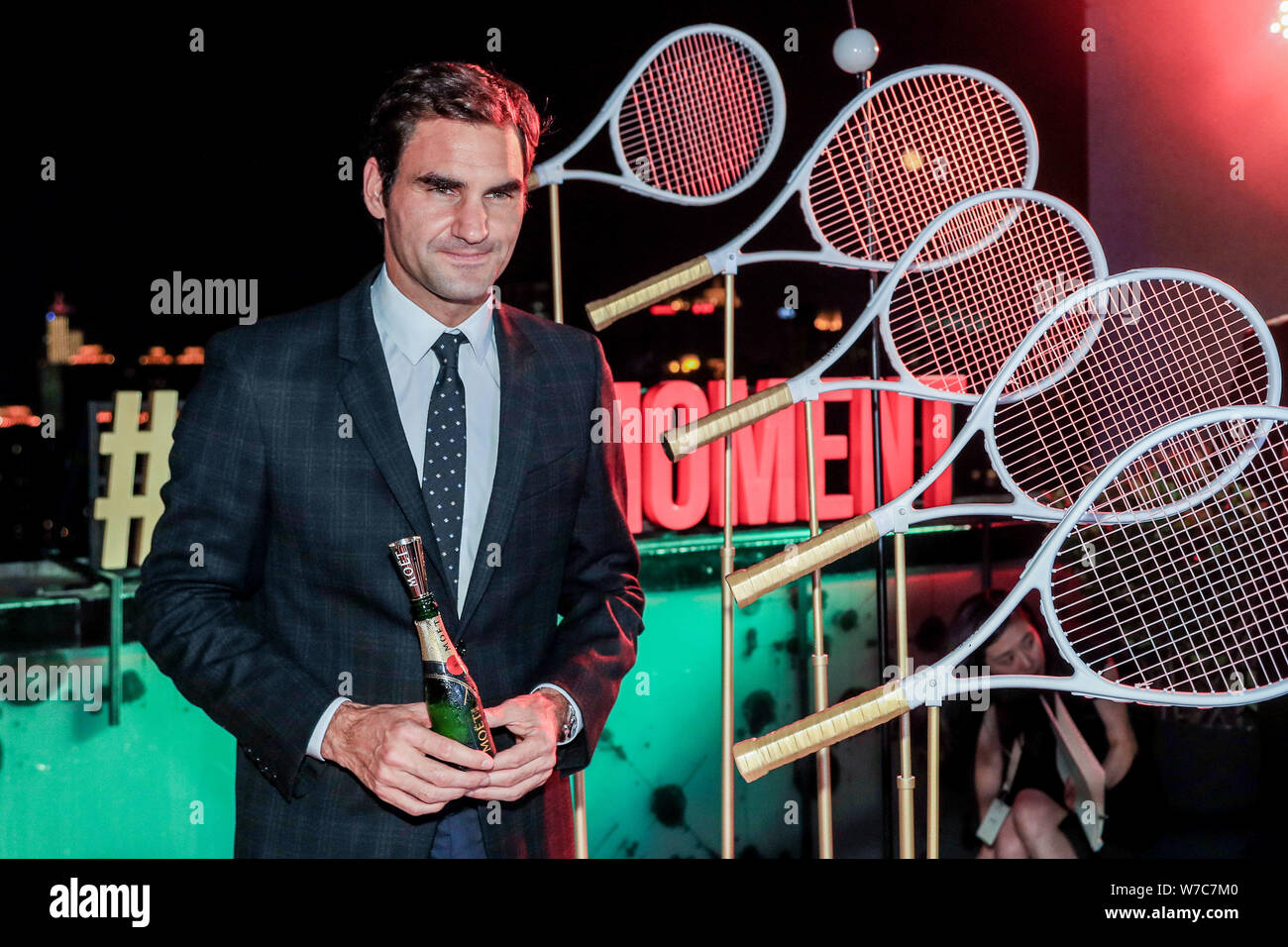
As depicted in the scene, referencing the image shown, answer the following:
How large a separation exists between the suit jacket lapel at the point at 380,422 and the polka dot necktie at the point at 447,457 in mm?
29

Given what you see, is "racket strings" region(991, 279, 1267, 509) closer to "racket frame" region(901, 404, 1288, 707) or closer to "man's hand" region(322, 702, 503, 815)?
"racket frame" region(901, 404, 1288, 707)

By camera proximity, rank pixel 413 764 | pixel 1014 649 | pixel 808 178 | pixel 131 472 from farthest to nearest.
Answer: pixel 1014 649 → pixel 131 472 → pixel 808 178 → pixel 413 764

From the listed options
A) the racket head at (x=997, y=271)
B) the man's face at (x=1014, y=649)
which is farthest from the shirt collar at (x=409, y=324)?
the man's face at (x=1014, y=649)

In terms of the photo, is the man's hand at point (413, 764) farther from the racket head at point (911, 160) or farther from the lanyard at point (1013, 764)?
the lanyard at point (1013, 764)

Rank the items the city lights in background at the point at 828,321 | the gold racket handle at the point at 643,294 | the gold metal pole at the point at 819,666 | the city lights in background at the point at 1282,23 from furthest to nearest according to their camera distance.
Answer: the city lights in background at the point at 828,321 → the city lights in background at the point at 1282,23 → the gold metal pole at the point at 819,666 → the gold racket handle at the point at 643,294

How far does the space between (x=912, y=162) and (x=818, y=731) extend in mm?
1384

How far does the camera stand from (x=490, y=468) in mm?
1640

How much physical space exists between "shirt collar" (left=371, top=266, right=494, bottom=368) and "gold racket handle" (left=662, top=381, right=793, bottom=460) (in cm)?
35

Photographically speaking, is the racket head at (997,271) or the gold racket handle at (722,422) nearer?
the gold racket handle at (722,422)

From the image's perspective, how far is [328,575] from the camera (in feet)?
5.08

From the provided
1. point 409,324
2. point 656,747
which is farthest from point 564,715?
point 656,747

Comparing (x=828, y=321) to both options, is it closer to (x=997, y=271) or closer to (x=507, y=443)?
(x=997, y=271)

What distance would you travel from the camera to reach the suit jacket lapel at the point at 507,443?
1569 millimetres

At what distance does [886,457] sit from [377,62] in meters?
1.79
